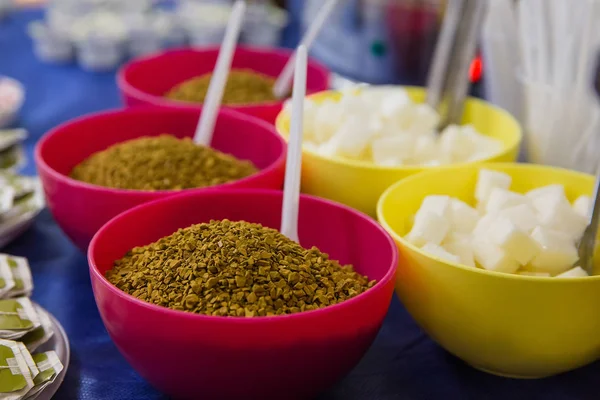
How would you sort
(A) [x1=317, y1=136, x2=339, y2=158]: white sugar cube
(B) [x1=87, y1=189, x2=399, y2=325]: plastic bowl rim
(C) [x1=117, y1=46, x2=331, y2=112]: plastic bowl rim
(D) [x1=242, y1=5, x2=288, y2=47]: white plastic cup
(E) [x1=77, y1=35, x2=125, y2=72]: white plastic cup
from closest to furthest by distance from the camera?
(B) [x1=87, y1=189, x2=399, y2=325]: plastic bowl rim
(A) [x1=317, y1=136, x2=339, y2=158]: white sugar cube
(C) [x1=117, y1=46, x2=331, y2=112]: plastic bowl rim
(E) [x1=77, y1=35, x2=125, y2=72]: white plastic cup
(D) [x1=242, y1=5, x2=288, y2=47]: white plastic cup

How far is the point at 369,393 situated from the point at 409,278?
10cm

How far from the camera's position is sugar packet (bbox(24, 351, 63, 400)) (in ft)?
1.73

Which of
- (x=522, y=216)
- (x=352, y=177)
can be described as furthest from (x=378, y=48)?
(x=522, y=216)

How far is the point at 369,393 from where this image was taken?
0.60m

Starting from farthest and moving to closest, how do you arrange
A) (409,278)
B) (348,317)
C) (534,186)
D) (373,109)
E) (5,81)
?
(5,81), (373,109), (534,186), (409,278), (348,317)

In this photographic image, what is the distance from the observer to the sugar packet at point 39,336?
0.58 m

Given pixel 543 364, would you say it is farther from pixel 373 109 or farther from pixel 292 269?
pixel 373 109

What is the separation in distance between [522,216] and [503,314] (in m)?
0.14

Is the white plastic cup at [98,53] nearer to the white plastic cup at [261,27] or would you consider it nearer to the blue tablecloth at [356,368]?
the white plastic cup at [261,27]

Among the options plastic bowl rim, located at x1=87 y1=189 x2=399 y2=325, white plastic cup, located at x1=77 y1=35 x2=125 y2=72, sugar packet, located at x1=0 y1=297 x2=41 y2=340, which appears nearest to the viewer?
plastic bowl rim, located at x1=87 y1=189 x2=399 y2=325

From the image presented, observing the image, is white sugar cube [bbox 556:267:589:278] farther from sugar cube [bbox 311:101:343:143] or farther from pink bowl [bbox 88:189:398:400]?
sugar cube [bbox 311:101:343:143]

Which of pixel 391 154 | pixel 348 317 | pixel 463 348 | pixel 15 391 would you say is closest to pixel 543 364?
pixel 463 348

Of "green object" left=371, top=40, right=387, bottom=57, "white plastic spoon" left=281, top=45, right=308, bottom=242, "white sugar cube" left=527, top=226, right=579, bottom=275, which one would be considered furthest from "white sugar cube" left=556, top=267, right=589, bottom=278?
"green object" left=371, top=40, right=387, bottom=57

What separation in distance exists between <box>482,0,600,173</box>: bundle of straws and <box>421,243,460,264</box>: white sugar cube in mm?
358
